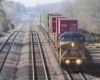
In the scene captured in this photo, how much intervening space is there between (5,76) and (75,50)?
669 cm

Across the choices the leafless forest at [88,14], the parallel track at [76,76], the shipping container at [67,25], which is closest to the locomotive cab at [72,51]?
the parallel track at [76,76]

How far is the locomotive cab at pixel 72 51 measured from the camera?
14281mm

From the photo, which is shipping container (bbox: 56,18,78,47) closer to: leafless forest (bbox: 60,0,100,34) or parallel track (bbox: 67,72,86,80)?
parallel track (bbox: 67,72,86,80)

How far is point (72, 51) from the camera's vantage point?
1441cm

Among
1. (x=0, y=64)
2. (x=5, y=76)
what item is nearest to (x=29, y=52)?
(x=0, y=64)

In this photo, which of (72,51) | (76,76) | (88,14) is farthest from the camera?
(88,14)

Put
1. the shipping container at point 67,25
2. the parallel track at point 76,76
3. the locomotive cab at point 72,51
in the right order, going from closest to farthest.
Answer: the parallel track at point 76,76
the locomotive cab at point 72,51
the shipping container at point 67,25

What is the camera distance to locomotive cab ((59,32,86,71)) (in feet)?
46.9

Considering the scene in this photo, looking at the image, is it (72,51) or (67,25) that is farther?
(67,25)

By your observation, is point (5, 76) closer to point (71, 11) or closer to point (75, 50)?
point (75, 50)

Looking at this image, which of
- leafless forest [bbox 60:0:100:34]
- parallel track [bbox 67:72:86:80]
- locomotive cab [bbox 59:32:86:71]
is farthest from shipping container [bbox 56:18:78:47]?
leafless forest [bbox 60:0:100:34]

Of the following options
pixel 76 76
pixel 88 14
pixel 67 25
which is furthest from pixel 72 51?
pixel 88 14

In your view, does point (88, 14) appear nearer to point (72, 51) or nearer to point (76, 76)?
point (72, 51)

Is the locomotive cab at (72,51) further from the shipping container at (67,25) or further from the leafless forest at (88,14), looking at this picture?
the leafless forest at (88,14)
